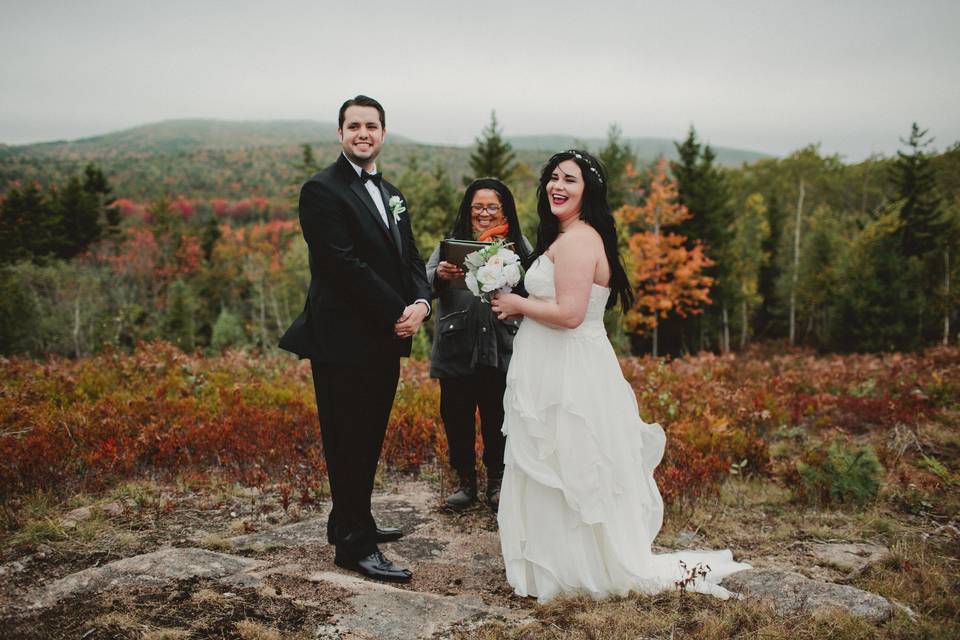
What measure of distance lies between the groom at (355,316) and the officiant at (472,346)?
82 centimetres

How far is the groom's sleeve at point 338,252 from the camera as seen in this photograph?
12.0ft

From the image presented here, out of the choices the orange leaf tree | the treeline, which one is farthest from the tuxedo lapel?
the orange leaf tree

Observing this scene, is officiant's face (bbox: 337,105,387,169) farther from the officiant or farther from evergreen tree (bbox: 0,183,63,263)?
evergreen tree (bbox: 0,183,63,263)

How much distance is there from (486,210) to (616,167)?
3887cm

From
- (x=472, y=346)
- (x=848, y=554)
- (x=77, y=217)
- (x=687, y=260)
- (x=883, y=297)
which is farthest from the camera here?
(x=77, y=217)

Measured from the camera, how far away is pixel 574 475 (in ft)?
12.2

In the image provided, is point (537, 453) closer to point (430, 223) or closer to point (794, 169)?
point (430, 223)

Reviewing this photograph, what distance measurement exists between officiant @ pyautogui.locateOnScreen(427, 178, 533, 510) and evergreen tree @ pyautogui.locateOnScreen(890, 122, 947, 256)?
38.7 m

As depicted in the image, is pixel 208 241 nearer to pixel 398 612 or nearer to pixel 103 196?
pixel 103 196

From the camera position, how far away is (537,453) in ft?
12.5

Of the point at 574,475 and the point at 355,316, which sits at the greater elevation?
the point at 355,316

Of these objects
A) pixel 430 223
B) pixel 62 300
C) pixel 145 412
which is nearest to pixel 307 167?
pixel 430 223

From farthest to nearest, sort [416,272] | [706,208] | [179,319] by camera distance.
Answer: [179,319], [706,208], [416,272]

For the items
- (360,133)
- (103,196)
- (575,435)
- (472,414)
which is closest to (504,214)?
(360,133)
